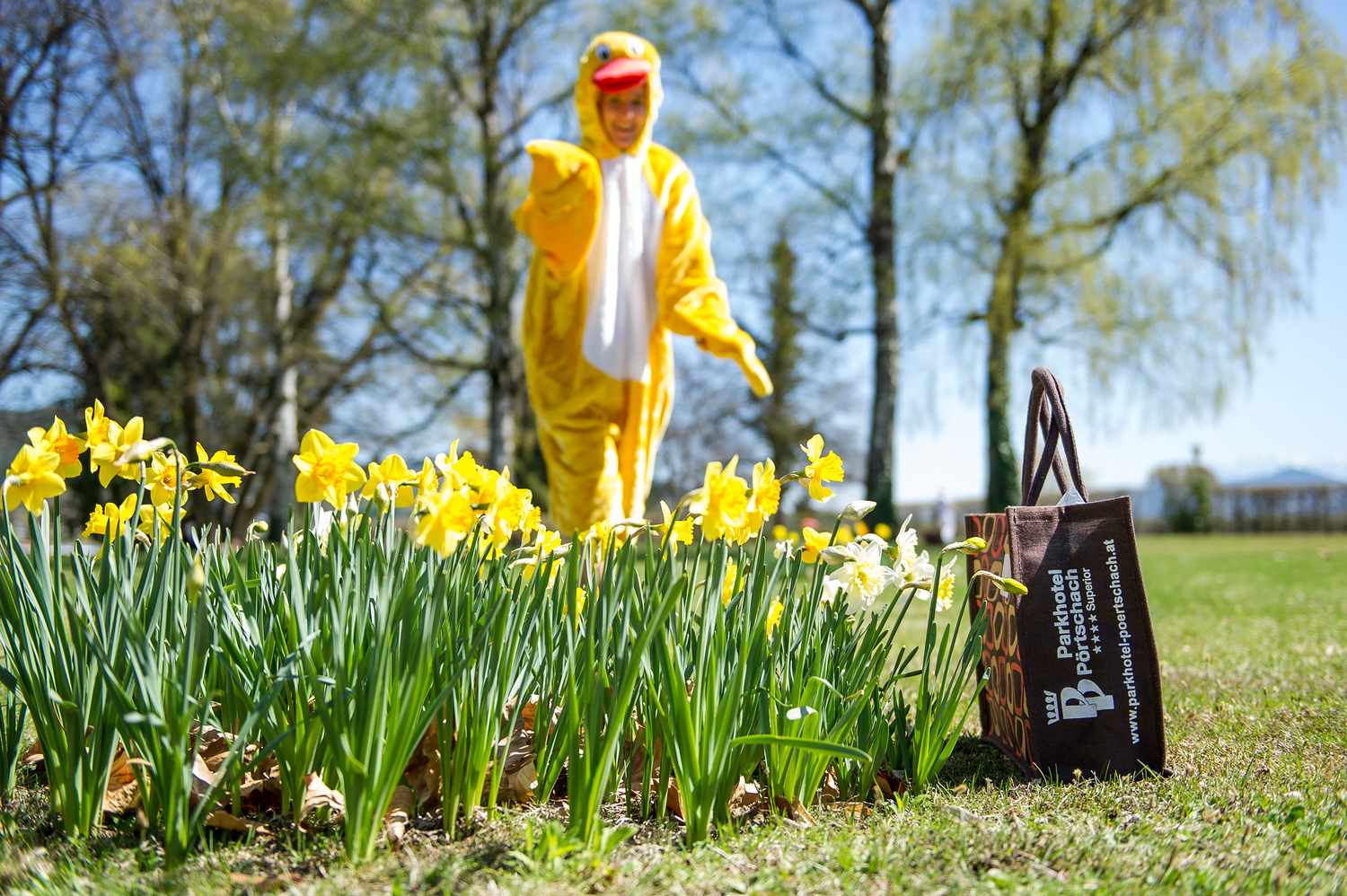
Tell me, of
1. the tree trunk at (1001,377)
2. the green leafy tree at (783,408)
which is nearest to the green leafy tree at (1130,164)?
the tree trunk at (1001,377)

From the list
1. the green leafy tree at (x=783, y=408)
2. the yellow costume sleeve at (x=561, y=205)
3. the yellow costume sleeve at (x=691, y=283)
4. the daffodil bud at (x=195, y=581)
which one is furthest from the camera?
the green leafy tree at (x=783, y=408)

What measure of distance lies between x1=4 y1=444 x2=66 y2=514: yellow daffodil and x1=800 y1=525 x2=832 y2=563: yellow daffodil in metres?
1.32

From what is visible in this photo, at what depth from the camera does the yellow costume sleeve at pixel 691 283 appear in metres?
3.03

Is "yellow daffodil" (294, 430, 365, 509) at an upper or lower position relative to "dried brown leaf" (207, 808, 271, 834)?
upper

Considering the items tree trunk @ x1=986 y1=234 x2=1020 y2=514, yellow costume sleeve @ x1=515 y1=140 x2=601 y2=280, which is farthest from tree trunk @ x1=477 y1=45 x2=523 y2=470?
yellow costume sleeve @ x1=515 y1=140 x2=601 y2=280

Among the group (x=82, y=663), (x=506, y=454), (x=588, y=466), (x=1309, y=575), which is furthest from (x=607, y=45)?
(x=506, y=454)

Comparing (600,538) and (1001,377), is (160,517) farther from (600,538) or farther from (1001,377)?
(1001,377)

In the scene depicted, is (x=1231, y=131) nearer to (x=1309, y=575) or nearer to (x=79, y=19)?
(x=1309, y=575)

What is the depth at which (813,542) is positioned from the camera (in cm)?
175

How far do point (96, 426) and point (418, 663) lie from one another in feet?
2.67

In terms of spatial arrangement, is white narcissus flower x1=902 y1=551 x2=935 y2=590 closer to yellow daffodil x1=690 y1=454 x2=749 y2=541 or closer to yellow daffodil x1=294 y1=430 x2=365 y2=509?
yellow daffodil x1=690 y1=454 x2=749 y2=541

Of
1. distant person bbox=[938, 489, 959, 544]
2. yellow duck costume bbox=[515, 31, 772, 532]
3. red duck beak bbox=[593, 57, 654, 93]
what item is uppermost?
red duck beak bbox=[593, 57, 654, 93]

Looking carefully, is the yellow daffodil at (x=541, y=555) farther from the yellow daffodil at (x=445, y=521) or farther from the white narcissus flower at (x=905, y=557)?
the white narcissus flower at (x=905, y=557)

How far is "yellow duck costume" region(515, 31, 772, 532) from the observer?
3.30 meters
